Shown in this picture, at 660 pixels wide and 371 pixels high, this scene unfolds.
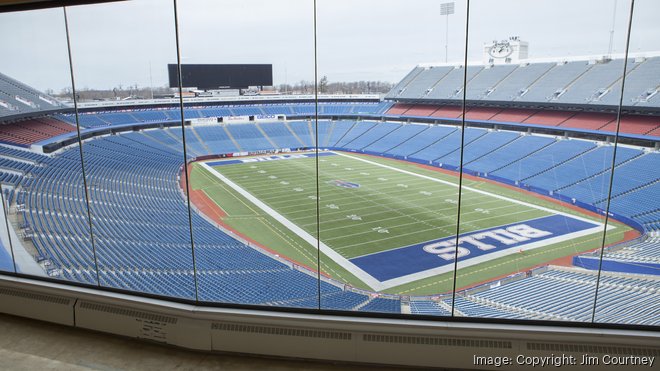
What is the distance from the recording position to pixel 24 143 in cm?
1722

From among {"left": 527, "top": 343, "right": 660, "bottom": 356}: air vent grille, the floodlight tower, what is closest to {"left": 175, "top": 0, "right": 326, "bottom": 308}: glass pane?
{"left": 527, "top": 343, "right": 660, "bottom": 356}: air vent grille

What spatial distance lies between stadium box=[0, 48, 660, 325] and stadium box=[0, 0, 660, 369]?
0.11 m

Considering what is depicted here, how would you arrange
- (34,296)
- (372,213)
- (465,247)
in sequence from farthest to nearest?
(372,213)
(465,247)
(34,296)

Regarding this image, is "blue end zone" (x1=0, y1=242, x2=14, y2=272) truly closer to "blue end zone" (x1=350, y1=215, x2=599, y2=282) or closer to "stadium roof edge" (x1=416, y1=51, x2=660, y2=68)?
"blue end zone" (x1=350, y1=215, x2=599, y2=282)

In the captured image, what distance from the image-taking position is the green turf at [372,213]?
1092 centimetres

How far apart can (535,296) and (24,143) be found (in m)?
18.5

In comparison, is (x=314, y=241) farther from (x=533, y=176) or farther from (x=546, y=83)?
(x=546, y=83)

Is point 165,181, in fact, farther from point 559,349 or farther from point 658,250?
point 559,349

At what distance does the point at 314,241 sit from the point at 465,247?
4114 mm

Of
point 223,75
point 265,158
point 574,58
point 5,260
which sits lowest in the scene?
point 265,158

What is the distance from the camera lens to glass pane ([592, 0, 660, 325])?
23.2 ft

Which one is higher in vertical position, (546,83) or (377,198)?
(546,83)

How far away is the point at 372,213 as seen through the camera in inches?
589

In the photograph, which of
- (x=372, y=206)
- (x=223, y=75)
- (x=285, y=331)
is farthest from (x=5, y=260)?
(x=223, y=75)
